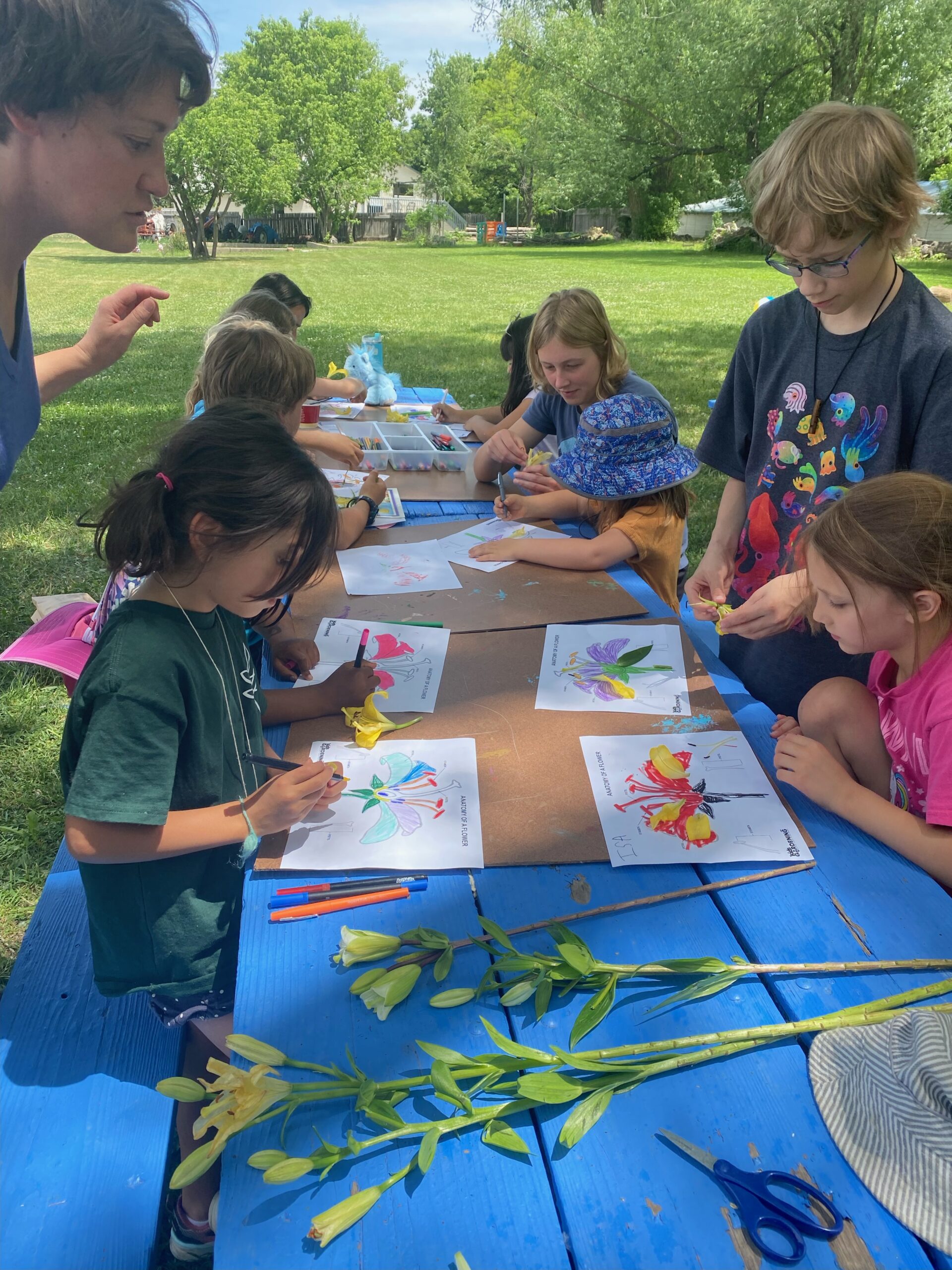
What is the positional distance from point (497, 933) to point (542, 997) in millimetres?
95

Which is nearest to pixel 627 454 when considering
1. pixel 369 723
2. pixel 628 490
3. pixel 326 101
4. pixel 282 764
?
pixel 628 490

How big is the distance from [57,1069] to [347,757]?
61 cm

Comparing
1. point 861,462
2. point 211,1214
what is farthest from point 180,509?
point 861,462

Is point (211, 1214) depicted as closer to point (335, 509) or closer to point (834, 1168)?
point (834, 1168)

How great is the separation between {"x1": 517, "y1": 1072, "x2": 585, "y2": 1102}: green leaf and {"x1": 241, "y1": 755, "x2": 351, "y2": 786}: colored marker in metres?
0.54

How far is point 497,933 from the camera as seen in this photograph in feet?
3.45

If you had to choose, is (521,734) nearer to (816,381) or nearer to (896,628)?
(896,628)

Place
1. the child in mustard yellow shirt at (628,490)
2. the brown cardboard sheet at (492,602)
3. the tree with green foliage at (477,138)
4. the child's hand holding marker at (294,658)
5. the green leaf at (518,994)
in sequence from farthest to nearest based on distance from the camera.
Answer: the tree with green foliage at (477,138)
the child in mustard yellow shirt at (628,490)
the brown cardboard sheet at (492,602)
the child's hand holding marker at (294,658)
the green leaf at (518,994)

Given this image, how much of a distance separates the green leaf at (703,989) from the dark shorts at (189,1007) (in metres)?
0.71

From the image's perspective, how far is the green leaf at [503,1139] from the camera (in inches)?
33.0

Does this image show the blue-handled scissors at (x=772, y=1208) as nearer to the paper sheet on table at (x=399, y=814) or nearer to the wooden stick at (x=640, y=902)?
the wooden stick at (x=640, y=902)

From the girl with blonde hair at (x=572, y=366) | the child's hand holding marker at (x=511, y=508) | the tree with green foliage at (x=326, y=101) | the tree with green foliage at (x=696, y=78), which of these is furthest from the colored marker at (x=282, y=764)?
the tree with green foliage at (x=326, y=101)

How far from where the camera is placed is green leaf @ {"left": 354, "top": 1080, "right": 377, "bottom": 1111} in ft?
2.79

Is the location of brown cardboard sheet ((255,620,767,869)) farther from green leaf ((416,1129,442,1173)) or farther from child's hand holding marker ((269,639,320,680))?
green leaf ((416,1129,442,1173))
